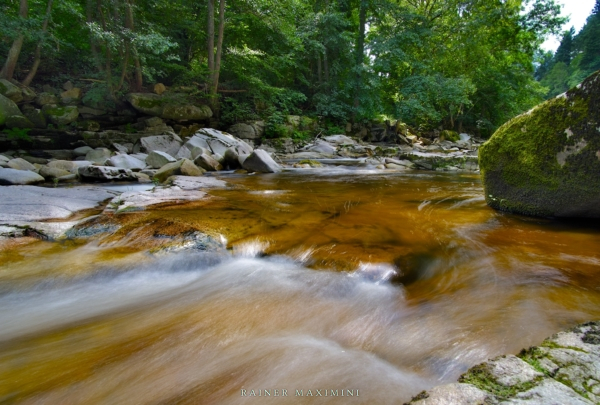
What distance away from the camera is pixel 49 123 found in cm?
1217

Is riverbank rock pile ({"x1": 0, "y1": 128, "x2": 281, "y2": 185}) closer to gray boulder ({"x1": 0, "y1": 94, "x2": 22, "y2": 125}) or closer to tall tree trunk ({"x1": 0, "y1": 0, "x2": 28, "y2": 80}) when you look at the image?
gray boulder ({"x1": 0, "y1": 94, "x2": 22, "y2": 125})

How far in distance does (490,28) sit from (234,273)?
2719cm

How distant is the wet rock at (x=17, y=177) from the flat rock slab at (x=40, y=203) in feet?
8.01

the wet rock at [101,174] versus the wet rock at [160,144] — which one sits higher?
the wet rock at [160,144]

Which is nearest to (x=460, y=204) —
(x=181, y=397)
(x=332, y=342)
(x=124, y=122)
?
(x=332, y=342)

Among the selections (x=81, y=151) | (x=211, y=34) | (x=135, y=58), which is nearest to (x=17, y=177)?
(x=81, y=151)

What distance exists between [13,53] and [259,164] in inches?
432

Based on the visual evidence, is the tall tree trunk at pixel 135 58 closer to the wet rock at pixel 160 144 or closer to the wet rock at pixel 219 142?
the wet rock at pixel 160 144

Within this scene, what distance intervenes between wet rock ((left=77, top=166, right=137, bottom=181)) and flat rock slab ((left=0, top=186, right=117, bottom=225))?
2.43m

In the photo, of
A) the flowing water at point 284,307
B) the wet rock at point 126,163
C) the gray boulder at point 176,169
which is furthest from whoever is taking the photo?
the wet rock at point 126,163

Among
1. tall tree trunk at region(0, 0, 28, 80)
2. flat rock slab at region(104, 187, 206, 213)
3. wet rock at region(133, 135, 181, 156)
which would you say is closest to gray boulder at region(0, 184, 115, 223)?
flat rock slab at region(104, 187, 206, 213)

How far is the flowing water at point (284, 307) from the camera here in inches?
51.5

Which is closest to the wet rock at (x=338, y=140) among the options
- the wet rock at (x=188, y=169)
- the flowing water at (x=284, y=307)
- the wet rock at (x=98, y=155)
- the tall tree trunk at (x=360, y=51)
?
the tall tree trunk at (x=360, y=51)

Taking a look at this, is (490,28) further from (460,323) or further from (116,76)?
(460,323)
